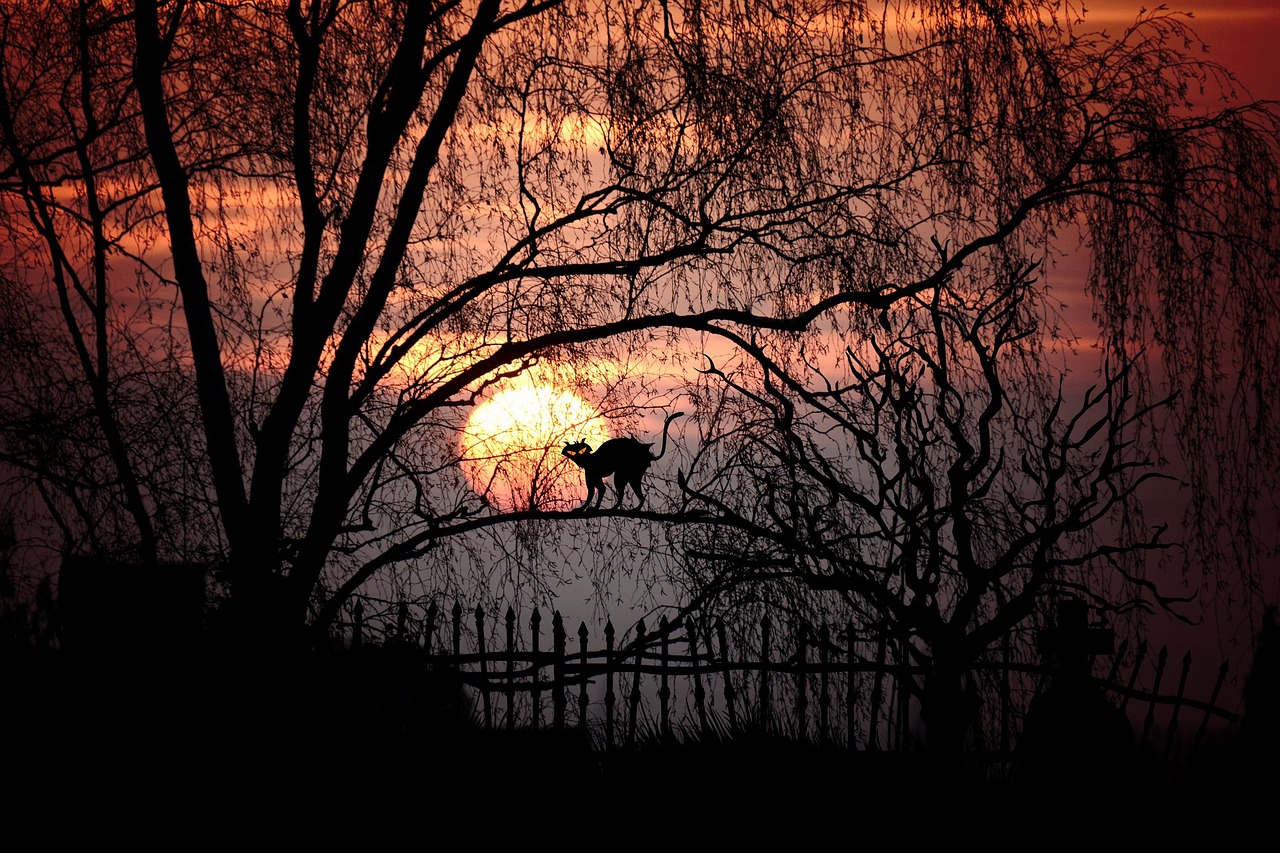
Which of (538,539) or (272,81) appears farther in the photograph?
(272,81)

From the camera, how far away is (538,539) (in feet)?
22.2

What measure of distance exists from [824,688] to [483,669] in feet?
7.37

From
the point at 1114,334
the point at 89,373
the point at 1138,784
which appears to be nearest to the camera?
the point at 1114,334

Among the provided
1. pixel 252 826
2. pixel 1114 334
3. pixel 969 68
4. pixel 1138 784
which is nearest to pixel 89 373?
pixel 252 826

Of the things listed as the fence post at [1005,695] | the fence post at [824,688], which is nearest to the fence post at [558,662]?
the fence post at [824,688]

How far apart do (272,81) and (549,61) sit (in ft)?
6.75

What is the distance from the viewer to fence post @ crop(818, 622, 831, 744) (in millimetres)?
6121

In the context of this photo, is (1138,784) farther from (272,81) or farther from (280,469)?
(272,81)

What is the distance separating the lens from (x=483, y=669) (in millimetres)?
7059

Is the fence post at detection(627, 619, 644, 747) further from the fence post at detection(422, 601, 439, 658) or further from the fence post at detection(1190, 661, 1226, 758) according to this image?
the fence post at detection(1190, 661, 1226, 758)

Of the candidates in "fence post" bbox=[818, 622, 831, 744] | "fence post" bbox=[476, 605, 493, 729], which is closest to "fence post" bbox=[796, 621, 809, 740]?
"fence post" bbox=[818, 622, 831, 744]

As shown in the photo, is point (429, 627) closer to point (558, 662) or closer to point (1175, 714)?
point (558, 662)

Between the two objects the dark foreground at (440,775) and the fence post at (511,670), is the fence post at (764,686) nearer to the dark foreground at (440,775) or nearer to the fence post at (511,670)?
the dark foreground at (440,775)

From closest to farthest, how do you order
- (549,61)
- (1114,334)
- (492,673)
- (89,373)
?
1. (1114,334)
2. (549,61)
3. (492,673)
4. (89,373)
